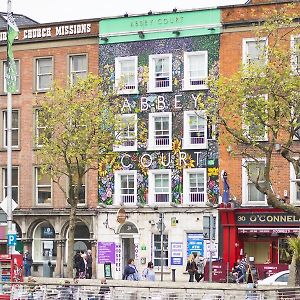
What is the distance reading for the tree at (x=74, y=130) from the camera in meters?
62.9

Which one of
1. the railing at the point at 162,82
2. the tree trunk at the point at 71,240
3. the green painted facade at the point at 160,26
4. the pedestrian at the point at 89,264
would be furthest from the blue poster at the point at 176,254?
the green painted facade at the point at 160,26

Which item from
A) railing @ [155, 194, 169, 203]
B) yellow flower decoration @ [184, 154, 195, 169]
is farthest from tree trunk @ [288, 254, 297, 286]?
railing @ [155, 194, 169, 203]

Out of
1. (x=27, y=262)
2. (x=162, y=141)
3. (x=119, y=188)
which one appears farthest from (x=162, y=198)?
(x=27, y=262)

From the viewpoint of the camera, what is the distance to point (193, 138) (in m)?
68.1

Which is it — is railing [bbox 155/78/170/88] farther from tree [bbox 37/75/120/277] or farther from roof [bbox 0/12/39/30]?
roof [bbox 0/12/39/30]

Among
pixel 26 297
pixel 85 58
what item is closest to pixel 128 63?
pixel 85 58

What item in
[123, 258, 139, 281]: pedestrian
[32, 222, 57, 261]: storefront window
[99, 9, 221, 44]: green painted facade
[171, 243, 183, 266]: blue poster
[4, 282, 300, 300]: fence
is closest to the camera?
[4, 282, 300, 300]: fence

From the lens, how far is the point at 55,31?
72375mm

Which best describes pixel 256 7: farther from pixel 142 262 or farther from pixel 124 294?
pixel 124 294

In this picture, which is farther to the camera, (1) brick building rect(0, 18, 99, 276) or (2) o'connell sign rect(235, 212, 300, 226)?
(1) brick building rect(0, 18, 99, 276)

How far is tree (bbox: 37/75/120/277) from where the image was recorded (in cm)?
6294

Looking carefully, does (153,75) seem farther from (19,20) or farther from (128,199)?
(19,20)

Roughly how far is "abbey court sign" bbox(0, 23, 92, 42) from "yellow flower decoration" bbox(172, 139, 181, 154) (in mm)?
8756

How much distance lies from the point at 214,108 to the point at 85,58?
19.7 metres
